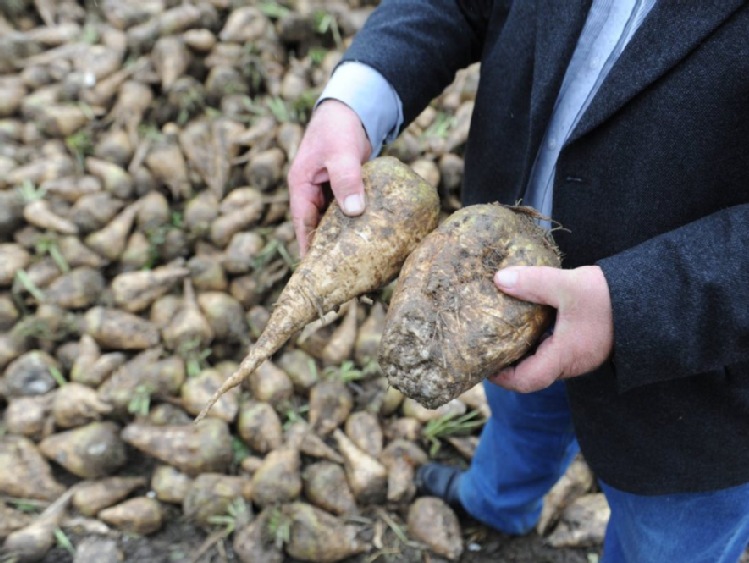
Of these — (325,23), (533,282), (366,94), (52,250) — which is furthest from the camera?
(325,23)

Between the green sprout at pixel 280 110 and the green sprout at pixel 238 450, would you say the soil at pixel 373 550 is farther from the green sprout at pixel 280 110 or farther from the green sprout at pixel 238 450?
the green sprout at pixel 280 110

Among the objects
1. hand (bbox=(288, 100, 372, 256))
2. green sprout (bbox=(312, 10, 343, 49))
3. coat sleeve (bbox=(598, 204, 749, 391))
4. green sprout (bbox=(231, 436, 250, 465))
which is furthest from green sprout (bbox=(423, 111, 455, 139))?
coat sleeve (bbox=(598, 204, 749, 391))

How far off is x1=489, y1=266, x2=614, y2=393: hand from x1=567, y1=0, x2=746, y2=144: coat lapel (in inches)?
14.0

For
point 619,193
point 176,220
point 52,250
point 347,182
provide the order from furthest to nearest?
point 176,220
point 52,250
point 347,182
point 619,193

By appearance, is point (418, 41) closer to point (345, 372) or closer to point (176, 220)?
point (345, 372)

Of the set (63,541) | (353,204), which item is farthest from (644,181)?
(63,541)

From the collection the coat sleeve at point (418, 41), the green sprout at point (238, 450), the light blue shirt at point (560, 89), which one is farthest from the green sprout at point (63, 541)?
the coat sleeve at point (418, 41)

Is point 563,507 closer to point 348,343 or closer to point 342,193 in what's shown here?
point 348,343

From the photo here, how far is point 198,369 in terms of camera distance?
2809 mm

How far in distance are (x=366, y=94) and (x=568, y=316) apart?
83cm

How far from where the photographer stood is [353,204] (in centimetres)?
157

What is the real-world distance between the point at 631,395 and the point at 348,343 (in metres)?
1.56

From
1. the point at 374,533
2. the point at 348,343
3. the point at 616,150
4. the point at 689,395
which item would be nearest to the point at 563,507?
the point at 374,533

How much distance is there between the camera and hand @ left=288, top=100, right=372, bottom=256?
1.56 metres
